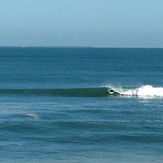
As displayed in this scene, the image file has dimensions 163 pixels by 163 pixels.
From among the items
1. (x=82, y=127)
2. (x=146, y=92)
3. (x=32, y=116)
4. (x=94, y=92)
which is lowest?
(x=82, y=127)

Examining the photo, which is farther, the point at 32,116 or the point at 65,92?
the point at 65,92

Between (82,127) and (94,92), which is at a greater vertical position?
(94,92)

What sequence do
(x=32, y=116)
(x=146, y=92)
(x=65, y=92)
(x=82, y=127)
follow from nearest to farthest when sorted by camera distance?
(x=82, y=127)
(x=32, y=116)
(x=146, y=92)
(x=65, y=92)

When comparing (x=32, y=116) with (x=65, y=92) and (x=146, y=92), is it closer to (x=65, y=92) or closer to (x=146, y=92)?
(x=146, y=92)

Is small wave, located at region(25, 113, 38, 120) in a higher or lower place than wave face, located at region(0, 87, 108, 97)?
lower

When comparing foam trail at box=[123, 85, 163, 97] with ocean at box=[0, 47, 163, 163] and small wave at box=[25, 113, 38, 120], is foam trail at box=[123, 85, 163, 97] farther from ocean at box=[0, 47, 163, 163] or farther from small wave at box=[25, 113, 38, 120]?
small wave at box=[25, 113, 38, 120]

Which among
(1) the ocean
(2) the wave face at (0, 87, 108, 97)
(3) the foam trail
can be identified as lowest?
(1) the ocean

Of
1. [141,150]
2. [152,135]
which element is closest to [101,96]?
[152,135]

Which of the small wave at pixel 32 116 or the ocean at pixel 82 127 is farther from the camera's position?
the small wave at pixel 32 116

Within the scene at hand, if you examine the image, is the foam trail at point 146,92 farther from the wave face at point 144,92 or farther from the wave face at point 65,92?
the wave face at point 65,92

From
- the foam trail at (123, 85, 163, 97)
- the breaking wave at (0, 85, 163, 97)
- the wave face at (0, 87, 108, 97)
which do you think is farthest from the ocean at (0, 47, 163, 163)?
the wave face at (0, 87, 108, 97)

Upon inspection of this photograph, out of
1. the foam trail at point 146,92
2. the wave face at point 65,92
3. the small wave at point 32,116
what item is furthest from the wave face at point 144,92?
the small wave at point 32,116

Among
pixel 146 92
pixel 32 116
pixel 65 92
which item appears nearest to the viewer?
pixel 32 116

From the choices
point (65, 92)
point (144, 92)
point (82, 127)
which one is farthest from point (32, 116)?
point (65, 92)
